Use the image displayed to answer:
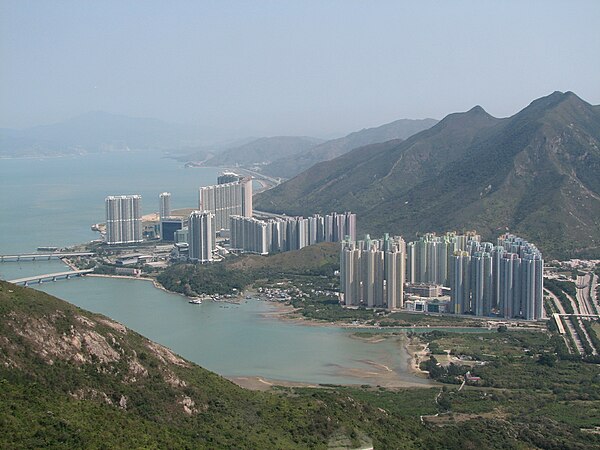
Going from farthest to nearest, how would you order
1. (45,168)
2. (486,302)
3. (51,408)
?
1. (45,168)
2. (486,302)
3. (51,408)

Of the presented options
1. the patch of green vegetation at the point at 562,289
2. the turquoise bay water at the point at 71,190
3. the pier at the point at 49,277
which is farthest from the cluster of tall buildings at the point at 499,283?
the turquoise bay water at the point at 71,190

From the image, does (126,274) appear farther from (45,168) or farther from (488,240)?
(45,168)

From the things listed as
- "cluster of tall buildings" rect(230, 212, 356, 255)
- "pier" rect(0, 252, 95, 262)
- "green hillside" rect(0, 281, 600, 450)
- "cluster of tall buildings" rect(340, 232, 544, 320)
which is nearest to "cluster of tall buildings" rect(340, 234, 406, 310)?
"cluster of tall buildings" rect(340, 232, 544, 320)

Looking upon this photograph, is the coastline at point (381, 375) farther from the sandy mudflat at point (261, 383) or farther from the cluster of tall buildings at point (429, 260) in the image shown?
the cluster of tall buildings at point (429, 260)

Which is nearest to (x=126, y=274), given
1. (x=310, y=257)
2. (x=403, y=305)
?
(x=310, y=257)

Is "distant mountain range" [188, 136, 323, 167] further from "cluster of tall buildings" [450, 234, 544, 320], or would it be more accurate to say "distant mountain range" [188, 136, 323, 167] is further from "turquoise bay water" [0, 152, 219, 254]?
"cluster of tall buildings" [450, 234, 544, 320]

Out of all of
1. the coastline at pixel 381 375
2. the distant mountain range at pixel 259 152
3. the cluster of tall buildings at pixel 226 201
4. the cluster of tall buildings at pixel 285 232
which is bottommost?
the coastline at pixel 381 375
